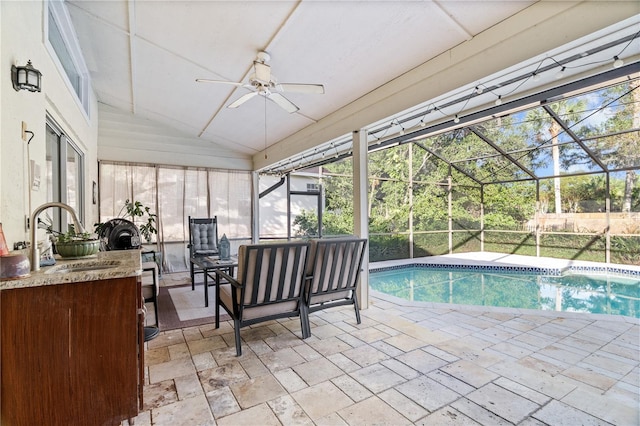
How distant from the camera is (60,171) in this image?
357cm

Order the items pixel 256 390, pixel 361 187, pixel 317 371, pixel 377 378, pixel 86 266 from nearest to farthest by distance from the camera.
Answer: pixel 86 266 → pixel 256 390 → pixel 377 378 → pixel 317 371 → pixel 361 187

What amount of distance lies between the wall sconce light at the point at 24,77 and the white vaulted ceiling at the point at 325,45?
1.43 meters

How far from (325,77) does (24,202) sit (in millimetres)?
3083

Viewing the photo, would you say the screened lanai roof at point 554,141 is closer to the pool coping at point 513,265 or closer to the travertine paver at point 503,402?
the pool coping at point 513,265

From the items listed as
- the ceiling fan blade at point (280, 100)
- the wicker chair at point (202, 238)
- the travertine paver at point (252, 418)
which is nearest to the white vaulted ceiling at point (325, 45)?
the ceiling fan blade at point (280, 100)

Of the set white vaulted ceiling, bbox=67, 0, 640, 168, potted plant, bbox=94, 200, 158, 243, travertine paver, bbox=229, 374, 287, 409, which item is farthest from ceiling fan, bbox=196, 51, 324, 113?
potted plant, bbox=94, 200, 158, 243

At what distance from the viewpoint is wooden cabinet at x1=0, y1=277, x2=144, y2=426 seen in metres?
1.30

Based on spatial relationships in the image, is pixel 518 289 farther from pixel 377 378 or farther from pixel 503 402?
pixel 377 378

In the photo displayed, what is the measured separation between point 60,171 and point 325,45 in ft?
11.3

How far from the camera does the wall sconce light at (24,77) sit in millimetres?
1864

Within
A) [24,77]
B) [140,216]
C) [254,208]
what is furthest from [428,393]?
[254,208]

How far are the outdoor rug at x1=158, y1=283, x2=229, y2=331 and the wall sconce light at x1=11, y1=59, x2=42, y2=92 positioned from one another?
2.49m

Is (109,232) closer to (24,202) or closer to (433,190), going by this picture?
(24,202)

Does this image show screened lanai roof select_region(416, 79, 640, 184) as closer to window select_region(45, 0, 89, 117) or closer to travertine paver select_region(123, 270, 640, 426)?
travertine paver select_region(123, 270, 640, 426)
